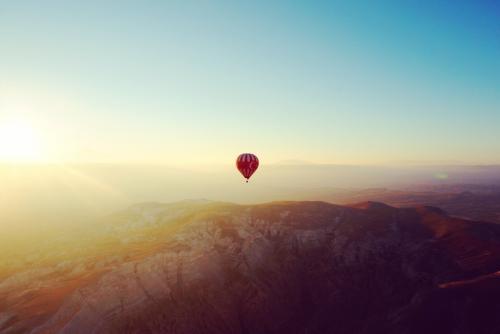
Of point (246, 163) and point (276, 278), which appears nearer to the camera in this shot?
point (246, 163)

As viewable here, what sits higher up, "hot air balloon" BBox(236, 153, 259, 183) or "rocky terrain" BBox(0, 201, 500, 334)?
"hot air balloon" BBox(236, 153, 259, 183)

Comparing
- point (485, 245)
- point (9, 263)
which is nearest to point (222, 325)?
point (485, 245)

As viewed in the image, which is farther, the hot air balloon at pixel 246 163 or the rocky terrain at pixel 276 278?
the hot air balloon at pixel 246 163

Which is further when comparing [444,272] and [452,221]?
[452,221]

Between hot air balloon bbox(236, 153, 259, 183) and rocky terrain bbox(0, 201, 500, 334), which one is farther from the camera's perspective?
hot air balloon bbox(236, 153, 259, 183)

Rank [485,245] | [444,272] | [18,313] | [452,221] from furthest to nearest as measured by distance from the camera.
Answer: [452,221], [485,245], [444,272], [18,313]

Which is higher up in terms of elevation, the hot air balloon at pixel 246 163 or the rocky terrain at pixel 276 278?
the hot air balloon at pixel 246 163

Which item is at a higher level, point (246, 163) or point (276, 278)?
point (246, 163)

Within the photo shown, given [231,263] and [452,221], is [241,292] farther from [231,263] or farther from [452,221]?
[452,221]
